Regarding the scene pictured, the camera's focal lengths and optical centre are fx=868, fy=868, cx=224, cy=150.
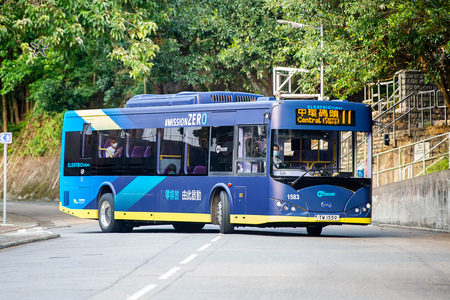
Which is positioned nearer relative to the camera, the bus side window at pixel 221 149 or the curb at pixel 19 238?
the curb at pixel 19 238

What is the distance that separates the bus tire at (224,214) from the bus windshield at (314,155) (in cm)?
149

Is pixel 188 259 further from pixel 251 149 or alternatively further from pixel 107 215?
pixel 107 215

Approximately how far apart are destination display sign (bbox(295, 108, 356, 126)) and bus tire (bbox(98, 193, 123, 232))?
20.5ft

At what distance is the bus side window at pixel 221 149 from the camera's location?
20250 millimetres

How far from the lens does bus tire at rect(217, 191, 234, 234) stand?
20094 mm

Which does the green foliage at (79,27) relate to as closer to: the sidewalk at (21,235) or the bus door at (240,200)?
the sidewalk at (21,235)

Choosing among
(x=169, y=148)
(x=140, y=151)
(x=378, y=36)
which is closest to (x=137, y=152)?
(x=140, y=151)

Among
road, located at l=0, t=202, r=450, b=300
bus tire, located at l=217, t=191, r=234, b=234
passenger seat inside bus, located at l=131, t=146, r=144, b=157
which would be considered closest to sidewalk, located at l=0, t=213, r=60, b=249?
road, located at l=0, t=202, r=450, b=300

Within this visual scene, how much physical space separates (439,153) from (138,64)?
32.7ft

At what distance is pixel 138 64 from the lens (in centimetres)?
2717

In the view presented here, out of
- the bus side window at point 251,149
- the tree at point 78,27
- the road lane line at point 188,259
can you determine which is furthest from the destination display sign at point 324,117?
the tree at point 78,27

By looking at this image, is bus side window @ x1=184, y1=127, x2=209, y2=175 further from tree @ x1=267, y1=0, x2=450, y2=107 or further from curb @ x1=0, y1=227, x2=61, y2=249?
tree @ x1=267, y1=0, x2=450, y2=107

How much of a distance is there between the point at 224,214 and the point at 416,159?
11.2m

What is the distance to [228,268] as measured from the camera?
12680mm
